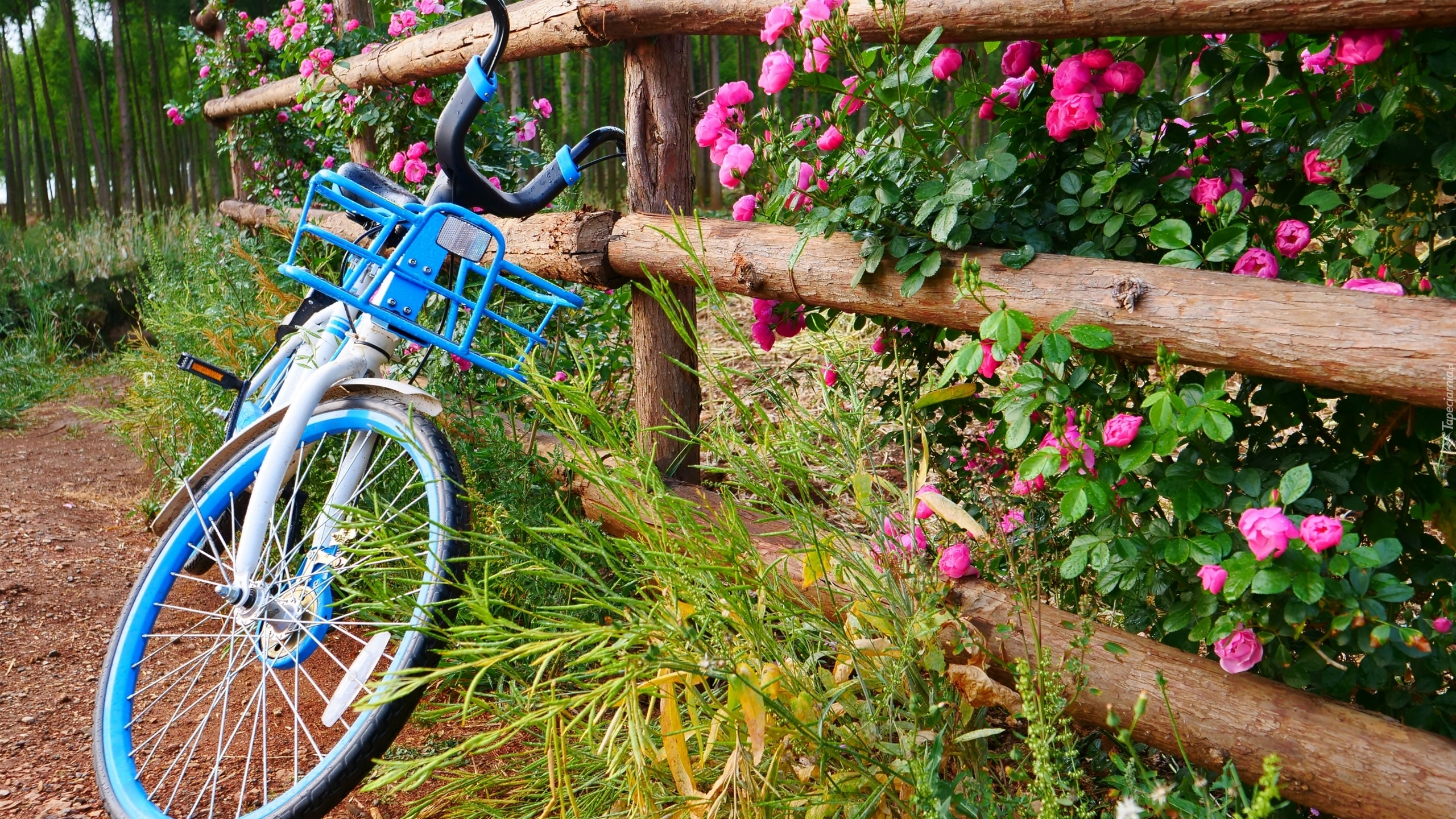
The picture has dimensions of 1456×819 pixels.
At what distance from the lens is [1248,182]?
5.59ft

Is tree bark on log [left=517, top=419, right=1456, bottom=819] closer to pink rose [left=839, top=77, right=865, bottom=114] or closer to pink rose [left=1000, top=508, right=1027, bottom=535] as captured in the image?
pink rose [left=1000, top=508, right=1027, bottom=535]

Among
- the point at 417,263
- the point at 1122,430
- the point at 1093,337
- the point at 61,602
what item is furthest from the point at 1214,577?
the point at 61,602

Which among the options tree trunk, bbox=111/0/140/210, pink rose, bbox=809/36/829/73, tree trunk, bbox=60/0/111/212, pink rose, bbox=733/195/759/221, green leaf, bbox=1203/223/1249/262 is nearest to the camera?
green leaf, bbox=1203/223/1249/262

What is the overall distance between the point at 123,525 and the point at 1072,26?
12.7ft

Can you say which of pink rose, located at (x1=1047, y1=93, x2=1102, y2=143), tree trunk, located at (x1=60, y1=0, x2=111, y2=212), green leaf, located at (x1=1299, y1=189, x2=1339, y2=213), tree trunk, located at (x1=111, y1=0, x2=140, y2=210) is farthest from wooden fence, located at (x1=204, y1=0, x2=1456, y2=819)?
tree trunk, located at (x1=60, y1=0, x2=111, y2=212)

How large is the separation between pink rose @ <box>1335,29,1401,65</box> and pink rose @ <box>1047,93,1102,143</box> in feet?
1.15

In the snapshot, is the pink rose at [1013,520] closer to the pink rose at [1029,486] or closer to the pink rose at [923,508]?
the pink rose at [1029,486]

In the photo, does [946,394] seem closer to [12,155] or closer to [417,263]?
[417,263]

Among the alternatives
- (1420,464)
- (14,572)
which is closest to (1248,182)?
(1420,464)

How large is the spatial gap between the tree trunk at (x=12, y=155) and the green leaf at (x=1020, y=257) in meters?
23.5

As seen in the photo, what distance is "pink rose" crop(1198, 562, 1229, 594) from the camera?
135 centimetres

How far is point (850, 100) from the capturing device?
1.78 meters

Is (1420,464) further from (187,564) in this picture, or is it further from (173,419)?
(173,419)

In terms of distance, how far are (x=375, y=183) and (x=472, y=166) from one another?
0.75ft
